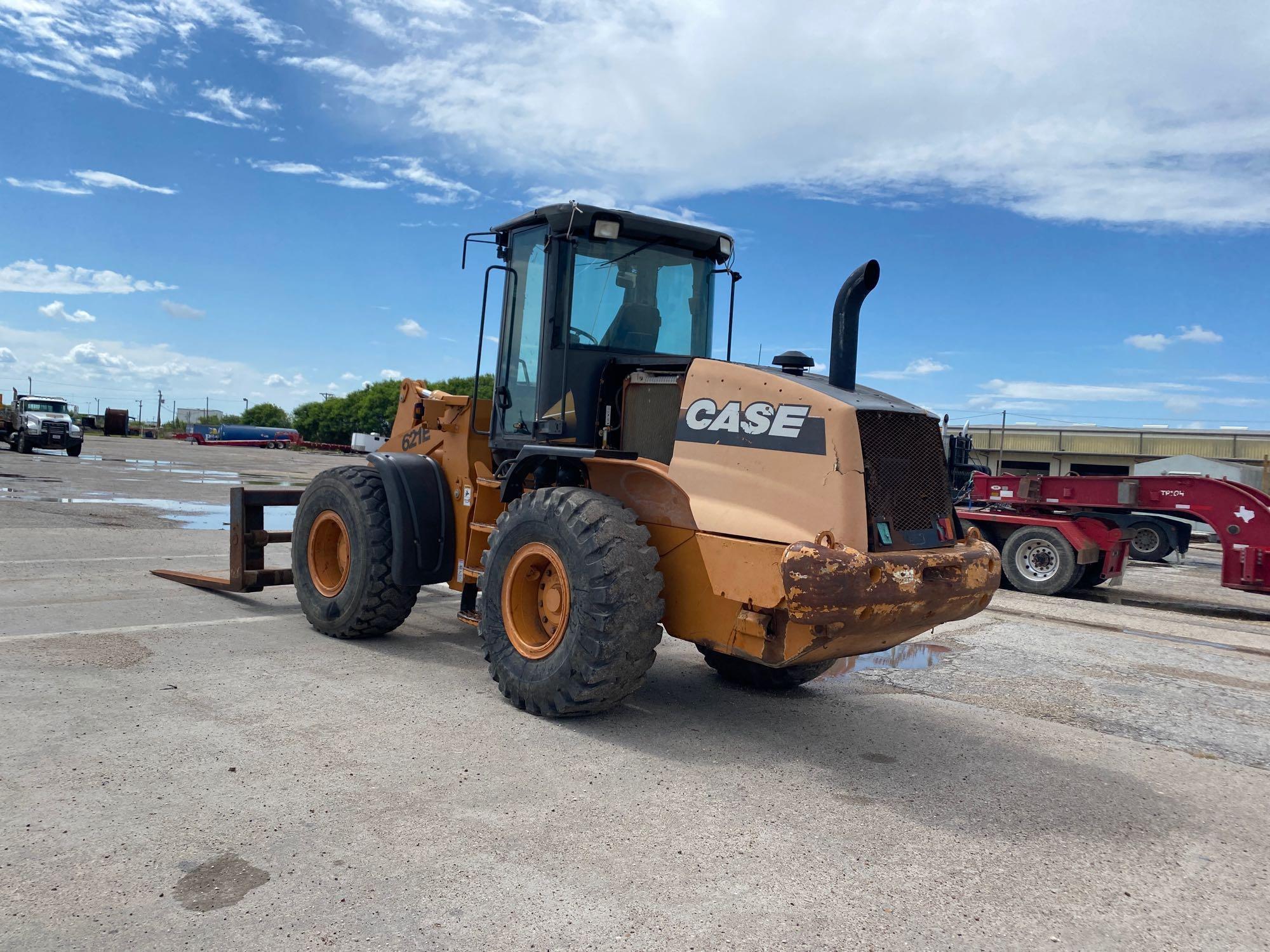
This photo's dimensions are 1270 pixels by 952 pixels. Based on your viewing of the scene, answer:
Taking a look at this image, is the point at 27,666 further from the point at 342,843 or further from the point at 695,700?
the point at 695,700

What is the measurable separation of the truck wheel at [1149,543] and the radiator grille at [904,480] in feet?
31.9


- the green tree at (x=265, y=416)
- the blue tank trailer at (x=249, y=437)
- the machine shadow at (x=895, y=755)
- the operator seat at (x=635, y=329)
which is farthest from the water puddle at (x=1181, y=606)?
the green tree at (x=265, y=416)

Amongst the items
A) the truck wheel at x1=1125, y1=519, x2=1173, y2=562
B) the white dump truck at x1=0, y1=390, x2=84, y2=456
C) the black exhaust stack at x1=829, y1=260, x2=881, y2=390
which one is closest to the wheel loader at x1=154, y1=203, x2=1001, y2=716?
the black exhaust stack at x1=829, y1=260, x2=881, y2=390

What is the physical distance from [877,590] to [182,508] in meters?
16.0

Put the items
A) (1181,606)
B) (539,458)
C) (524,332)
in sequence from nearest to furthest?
(539,458) → (524,332) → (1181,606)

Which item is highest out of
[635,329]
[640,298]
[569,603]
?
[640,298]

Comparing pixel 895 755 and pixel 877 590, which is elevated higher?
pixel 877 590

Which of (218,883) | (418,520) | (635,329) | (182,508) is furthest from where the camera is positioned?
(182,508)

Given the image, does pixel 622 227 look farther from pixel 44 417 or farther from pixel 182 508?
pixel 44 417

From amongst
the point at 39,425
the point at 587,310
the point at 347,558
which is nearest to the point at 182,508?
the point at 347,558

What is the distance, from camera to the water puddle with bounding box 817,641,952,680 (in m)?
7.33

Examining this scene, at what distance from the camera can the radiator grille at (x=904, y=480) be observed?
488 centimetres

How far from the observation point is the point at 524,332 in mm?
6535

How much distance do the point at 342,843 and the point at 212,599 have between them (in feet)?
18.9
